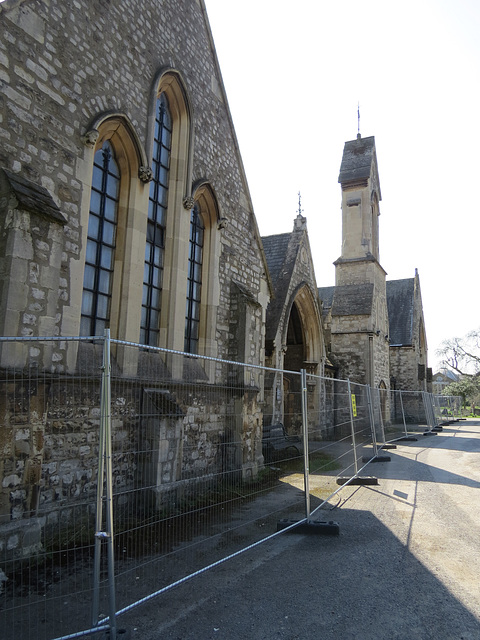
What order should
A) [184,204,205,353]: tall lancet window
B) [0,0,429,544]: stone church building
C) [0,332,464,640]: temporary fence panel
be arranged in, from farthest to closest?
[184,204,205,353]: tall lancet window
[0,0,429,544]: stone church building
[0,332,464,640]: temporary fence panel

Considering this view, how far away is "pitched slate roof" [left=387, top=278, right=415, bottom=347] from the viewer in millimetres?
33125

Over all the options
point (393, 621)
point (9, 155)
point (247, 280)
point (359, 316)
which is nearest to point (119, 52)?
point (9, 155)

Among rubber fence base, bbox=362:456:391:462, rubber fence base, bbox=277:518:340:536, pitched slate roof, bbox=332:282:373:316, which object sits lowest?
rubber fence base, bbox=277:518:340:536

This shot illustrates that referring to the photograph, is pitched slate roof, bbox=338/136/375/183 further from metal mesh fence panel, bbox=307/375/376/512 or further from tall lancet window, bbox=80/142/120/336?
tall lancet window, bbox=80/142/120/336

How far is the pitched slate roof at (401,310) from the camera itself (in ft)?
109

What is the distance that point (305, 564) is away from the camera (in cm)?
524

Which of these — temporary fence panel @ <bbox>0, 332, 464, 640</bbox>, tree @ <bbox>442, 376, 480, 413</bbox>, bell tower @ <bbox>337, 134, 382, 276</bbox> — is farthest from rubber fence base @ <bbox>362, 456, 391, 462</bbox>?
tree @ <bbox>442, 376, 480, 413</bbox>

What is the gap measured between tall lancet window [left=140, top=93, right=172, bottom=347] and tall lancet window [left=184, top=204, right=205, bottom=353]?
906mm

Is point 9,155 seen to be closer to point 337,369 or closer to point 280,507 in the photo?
point 280,507

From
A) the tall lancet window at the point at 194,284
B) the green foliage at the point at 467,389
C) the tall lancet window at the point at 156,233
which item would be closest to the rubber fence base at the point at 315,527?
the tall lancet window at the point at 156,233

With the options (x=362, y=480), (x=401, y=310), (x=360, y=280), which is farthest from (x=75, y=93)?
(x=401, y=310)

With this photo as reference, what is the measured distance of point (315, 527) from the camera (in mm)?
6332

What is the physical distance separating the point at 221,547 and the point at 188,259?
17.2 ft

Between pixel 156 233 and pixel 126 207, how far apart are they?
3.23ft
